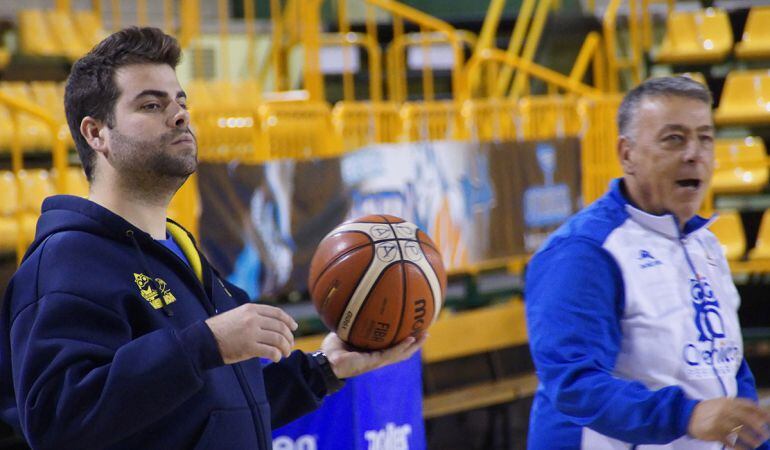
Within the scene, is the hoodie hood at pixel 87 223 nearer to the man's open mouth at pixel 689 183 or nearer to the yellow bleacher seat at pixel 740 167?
the man's open mouth at pixel 689 183

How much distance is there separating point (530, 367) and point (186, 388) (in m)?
6.15

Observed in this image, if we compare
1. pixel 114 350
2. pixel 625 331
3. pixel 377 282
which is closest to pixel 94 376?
pixel 114 350

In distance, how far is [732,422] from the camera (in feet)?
8.84

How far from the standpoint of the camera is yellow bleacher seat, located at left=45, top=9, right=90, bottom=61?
9.55 meters

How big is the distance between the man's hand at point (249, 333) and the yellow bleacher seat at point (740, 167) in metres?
8.30

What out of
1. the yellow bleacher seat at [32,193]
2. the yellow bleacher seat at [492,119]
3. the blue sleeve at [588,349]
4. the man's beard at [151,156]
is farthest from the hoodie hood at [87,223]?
the yellow bleacher seat at [492,119]

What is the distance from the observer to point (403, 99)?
40.4ft

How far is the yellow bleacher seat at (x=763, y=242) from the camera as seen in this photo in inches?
380

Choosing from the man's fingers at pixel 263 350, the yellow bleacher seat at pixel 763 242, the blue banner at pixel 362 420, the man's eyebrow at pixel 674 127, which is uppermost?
the man's eyebrow at pixel 674 127

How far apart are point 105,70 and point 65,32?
7.59 m

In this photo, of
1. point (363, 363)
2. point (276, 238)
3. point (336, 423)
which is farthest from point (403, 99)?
point (363, 363)

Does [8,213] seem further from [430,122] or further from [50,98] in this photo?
[430,122]

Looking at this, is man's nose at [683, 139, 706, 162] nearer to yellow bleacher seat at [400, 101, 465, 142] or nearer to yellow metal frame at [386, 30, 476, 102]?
yellow bleacher seat at [400, 101, 465, 142]

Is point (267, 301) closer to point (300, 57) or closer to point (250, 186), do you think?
point (250, 186)
